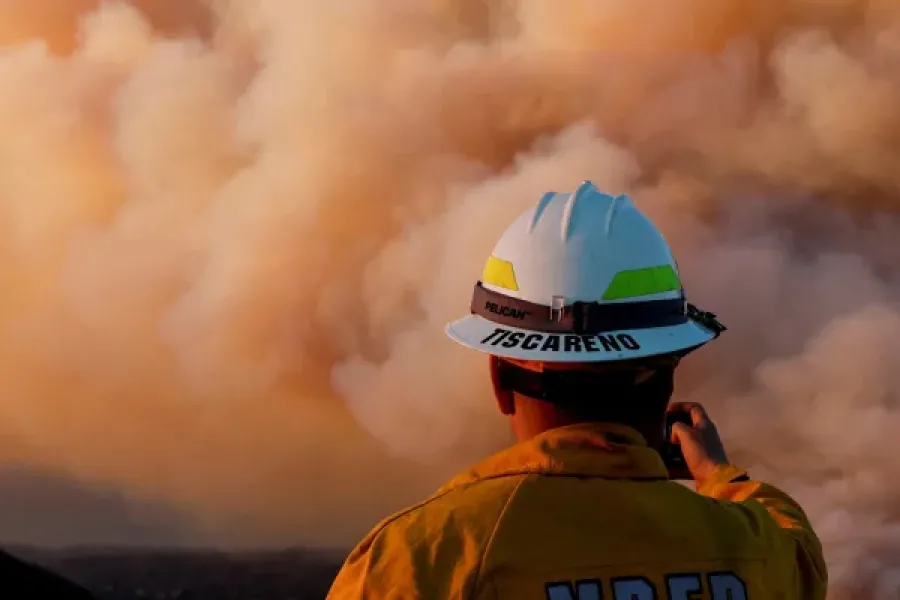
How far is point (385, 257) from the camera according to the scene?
4133 millimetres

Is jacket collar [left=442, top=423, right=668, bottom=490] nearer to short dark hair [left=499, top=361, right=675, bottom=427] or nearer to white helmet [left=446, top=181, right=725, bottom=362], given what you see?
short dark hair [left=499, top=361, right=675, bottom=427]

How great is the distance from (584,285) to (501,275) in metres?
0.22

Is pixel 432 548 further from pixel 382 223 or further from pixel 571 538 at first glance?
pixel 382 223

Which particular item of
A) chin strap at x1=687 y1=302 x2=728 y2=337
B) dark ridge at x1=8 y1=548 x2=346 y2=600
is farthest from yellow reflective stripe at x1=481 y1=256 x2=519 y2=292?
dark ridge at x1=8 y1=548 x2=346 y2=600

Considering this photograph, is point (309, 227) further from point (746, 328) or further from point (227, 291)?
point (746, 328)

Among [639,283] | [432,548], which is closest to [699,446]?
[639,283]

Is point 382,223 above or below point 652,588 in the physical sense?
above

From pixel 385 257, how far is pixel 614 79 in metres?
1.19

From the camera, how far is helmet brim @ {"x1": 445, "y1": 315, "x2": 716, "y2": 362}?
1831 mm

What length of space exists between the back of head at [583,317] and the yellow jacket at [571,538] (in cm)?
10

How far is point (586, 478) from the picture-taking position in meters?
1.62

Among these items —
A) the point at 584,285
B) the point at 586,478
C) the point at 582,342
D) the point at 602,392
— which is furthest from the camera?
the point at 584,285

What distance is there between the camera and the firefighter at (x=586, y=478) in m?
1.52

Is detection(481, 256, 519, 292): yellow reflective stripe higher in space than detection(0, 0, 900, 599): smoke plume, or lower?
lower
